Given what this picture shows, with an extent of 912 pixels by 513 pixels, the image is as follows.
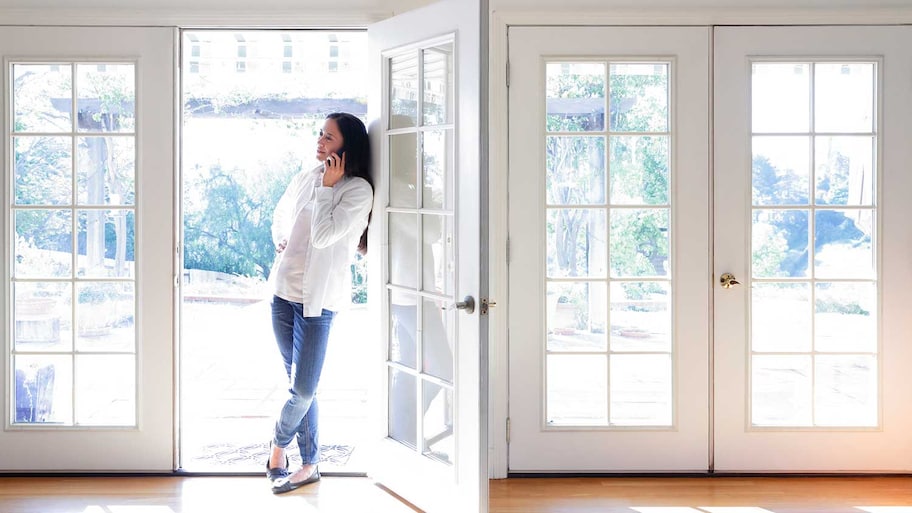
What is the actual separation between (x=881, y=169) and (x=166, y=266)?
3.23 meters

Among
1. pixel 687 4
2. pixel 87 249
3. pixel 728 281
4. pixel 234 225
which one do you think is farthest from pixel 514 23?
pixel 234 225

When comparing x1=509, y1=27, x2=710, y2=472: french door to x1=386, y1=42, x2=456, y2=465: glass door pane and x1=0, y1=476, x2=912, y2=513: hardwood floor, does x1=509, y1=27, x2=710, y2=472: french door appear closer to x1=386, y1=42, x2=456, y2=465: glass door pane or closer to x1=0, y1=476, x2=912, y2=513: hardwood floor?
x1=0, y1=476, x2=912, y2=513: hardwood floor

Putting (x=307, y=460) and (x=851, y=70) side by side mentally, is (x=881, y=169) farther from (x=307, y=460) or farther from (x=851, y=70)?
(x=307, y=460)

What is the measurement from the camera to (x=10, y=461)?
10.7 feet

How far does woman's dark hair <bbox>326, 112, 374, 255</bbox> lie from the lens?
3041 mm

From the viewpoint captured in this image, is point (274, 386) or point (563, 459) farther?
point (274, 386)

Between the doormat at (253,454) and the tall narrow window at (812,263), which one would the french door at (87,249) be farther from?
the tall narrow window at (812,263)

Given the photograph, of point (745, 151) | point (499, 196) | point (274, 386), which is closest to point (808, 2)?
point (745, 151)

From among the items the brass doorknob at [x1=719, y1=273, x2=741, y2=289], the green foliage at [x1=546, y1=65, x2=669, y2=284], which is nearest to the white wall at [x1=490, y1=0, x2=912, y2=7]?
the green foliage at [x1=546, y1=65, x2=669, y2=284]

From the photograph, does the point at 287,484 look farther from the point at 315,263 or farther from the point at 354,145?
the point at 354,145

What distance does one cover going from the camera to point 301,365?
305 cm

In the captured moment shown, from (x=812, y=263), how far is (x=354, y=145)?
2.12 meters

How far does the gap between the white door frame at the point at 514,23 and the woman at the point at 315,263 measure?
583 millimetres

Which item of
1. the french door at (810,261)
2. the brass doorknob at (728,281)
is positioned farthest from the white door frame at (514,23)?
the brass doorknob at (728,281)
